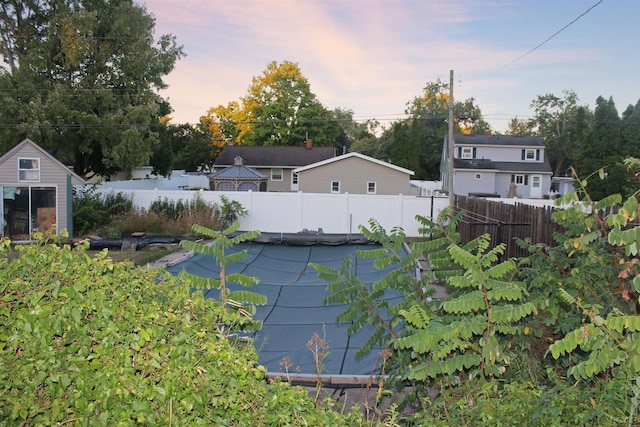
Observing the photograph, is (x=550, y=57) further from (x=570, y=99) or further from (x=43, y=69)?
(x=570, y=99)

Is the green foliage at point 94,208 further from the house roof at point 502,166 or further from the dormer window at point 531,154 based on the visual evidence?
the dormer window at point 531,154

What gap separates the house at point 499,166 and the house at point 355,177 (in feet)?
40.2

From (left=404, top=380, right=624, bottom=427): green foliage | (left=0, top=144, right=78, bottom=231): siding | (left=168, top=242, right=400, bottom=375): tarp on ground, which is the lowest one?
(left=168, top=242, right=400, bottom=375): tarp on ground

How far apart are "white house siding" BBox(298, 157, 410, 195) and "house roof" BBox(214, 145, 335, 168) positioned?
11.3m

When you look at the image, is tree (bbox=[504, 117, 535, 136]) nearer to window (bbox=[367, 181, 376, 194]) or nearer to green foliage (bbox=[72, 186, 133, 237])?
window (bbox=[367, 181, 376, 194])

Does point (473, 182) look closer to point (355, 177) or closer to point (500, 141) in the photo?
point (500, 141)

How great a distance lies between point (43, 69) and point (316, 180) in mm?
16412

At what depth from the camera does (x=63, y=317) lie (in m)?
2.71

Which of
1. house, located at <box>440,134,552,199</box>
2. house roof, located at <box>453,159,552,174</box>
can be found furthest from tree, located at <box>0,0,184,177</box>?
house roof, located at <box>453,159,552,174</box>

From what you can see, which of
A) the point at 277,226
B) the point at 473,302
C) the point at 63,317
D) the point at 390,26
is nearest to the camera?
the point at 63,317

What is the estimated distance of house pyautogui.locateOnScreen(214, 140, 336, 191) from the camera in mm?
44844

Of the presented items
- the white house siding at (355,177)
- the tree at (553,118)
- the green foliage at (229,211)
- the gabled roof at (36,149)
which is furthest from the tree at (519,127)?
the gabled roof at (36,149)

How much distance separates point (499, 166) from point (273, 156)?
19431 millimetres

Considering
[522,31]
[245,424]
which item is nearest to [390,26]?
[522,31]
